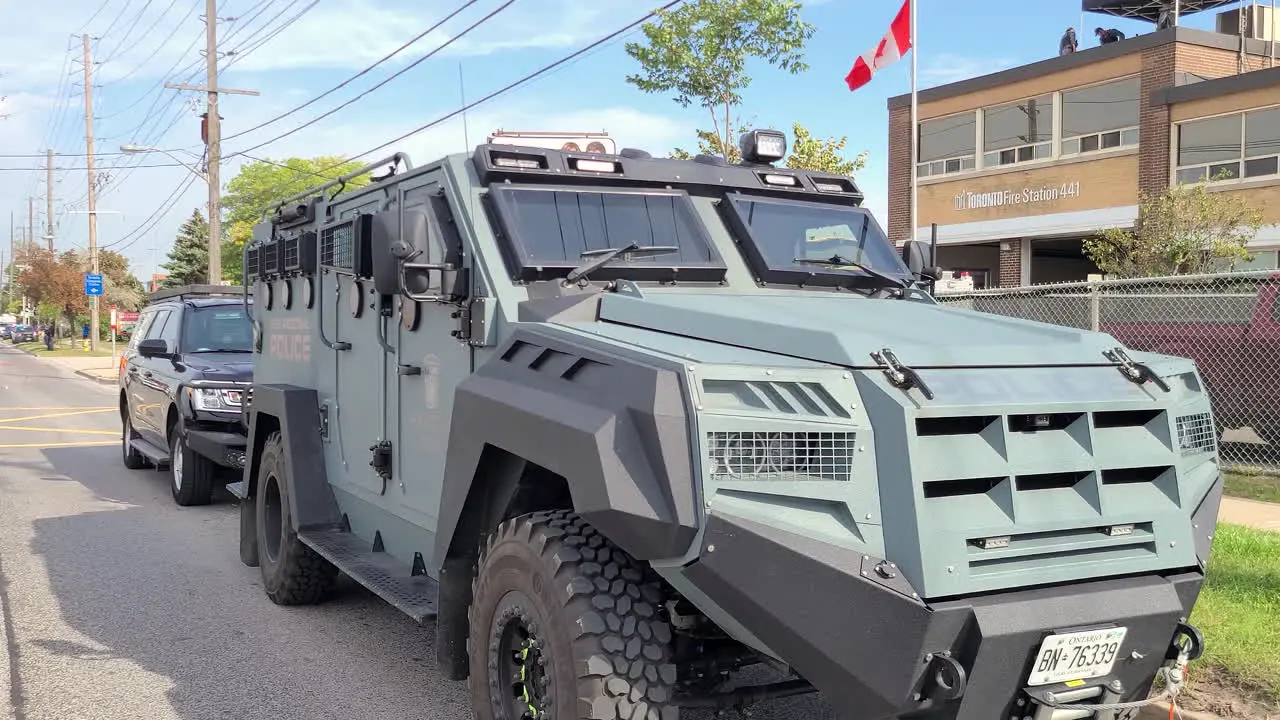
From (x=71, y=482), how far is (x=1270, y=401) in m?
11.7

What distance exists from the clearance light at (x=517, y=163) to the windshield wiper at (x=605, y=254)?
0.49 m

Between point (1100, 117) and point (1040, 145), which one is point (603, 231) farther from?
point (1040, 145)

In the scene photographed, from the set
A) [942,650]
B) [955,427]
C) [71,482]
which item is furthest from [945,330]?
[71,482]

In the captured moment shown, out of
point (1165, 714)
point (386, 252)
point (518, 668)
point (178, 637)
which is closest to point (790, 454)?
point (518, 668)

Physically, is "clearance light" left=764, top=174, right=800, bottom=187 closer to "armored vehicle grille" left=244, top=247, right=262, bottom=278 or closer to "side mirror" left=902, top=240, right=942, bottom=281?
"side mirror" left=902, top=240, right=942, bottom=281

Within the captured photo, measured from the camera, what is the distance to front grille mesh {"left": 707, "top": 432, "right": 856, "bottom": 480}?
3.00 metres

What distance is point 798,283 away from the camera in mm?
4934

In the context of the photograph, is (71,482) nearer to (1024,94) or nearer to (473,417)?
(473,417)

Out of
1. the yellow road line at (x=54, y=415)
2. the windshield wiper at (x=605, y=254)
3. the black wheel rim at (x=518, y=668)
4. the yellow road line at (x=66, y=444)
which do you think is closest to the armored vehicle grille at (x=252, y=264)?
the windshield wiper at (x=605, y=254)

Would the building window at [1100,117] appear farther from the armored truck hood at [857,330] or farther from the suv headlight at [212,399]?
the armored truck hood at [857,330]

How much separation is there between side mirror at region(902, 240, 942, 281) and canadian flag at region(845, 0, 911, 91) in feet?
37.6

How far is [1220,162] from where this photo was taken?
2356 cm

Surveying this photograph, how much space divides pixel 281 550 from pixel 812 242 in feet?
11.7

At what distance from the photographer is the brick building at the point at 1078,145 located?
75.8 ft
